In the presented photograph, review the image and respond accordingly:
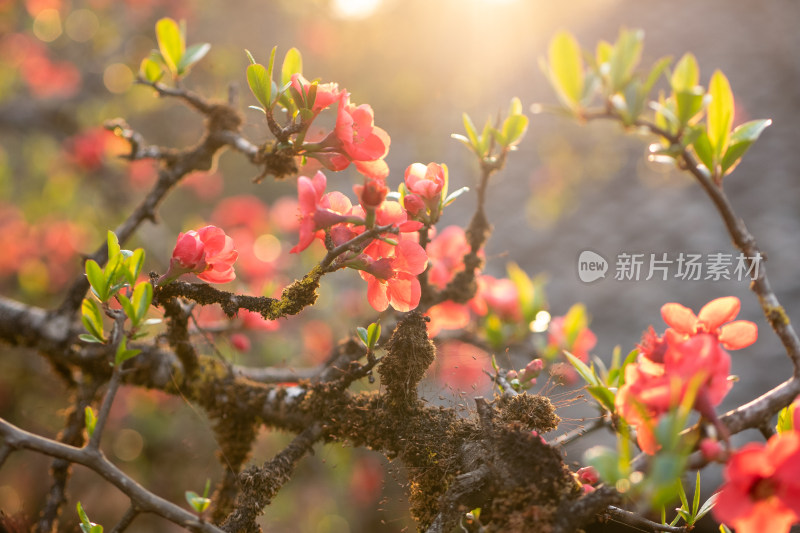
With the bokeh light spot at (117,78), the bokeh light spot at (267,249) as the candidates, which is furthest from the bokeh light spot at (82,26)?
the bokeh light spot at (267,249)

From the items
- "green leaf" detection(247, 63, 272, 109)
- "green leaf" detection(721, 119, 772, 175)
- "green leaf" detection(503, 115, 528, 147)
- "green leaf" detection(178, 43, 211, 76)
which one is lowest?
"green leaf" detection(721, 119, 772, 175)

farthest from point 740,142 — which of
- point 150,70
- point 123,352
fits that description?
point 150,70

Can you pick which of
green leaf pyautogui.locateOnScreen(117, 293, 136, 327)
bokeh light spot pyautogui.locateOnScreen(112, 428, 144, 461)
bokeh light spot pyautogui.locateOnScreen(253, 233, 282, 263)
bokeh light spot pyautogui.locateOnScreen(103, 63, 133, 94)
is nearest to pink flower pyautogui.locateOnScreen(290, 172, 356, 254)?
green leaf pyautogui.locateOnScreen(117, 293, 136, 327)

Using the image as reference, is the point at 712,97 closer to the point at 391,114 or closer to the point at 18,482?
the point at 18,482

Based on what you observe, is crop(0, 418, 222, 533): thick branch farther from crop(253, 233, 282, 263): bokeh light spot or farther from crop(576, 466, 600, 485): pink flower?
crop(253, 233, 282, 263): bokeh light spot

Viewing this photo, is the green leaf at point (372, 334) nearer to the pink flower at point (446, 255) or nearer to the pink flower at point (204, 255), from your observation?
the pink flower at point (204, 255)

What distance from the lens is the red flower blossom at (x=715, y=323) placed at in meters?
0.62

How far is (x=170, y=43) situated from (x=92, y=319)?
51 cm

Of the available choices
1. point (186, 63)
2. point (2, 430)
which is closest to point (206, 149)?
point (186, 63)

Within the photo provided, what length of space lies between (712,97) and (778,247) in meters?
3.56

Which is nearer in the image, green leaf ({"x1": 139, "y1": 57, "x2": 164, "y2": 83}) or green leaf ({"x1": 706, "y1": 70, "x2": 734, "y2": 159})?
green leaf ({"x1": 706, "y1": 70, "x2": 734, "y2": 159})

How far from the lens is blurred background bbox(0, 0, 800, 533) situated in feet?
7.92

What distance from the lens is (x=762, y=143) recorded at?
461 cm

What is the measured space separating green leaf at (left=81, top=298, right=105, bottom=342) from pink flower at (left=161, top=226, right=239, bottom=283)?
0.13 m
